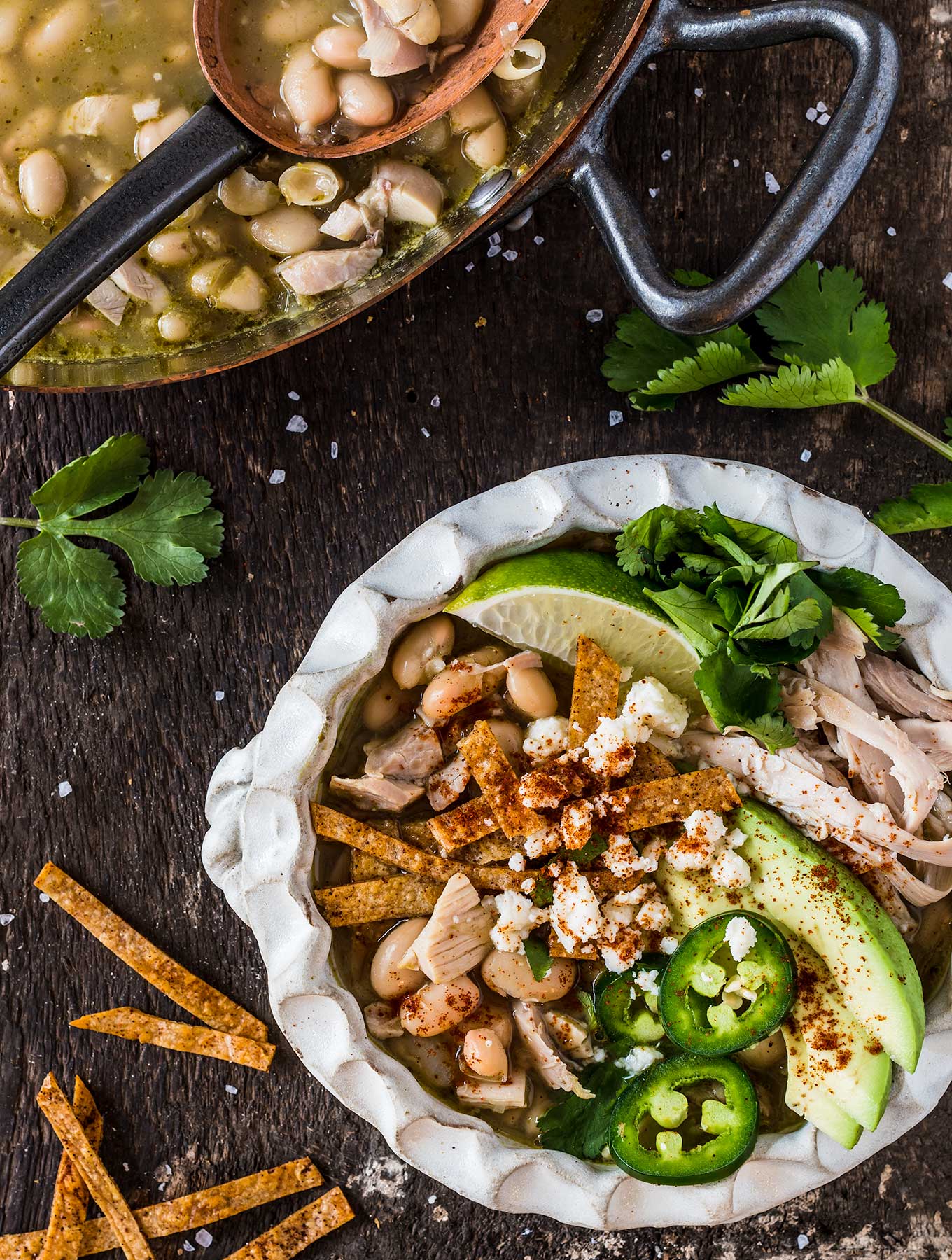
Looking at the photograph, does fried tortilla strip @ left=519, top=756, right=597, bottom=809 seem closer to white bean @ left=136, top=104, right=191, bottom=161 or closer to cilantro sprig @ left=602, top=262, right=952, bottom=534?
cilantro sprig @ left=602, top=262, right=952, bottom=534

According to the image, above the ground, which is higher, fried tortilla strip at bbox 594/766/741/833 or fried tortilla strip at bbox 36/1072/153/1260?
fried tortilla strip at bbox 594/766/741/833

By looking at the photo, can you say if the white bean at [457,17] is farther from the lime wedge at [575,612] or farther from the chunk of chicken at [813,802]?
the chunk of chicken at [813,802]

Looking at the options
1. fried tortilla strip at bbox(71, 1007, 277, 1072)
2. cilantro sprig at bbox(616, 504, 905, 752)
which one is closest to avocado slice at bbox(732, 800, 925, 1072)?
cilantro sprig at bbox(616, 504, 905, 752)

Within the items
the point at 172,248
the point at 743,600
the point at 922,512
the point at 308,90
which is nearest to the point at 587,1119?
the point at 743,600

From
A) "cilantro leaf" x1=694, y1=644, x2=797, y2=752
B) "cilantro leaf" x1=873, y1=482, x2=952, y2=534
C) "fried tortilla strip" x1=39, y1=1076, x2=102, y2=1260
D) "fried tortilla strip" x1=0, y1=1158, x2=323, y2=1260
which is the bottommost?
"fried tortilla strip" x1=0, y1=1158, x2=323, y2=1260

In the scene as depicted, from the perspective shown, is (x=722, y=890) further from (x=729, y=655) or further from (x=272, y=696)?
(x=272, y=696)

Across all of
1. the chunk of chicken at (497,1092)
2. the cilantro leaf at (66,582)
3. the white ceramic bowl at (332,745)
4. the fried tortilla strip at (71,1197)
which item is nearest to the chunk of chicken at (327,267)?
the white ceramic bowl at (332,745)

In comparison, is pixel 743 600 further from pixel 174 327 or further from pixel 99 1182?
pixel 99 1182
